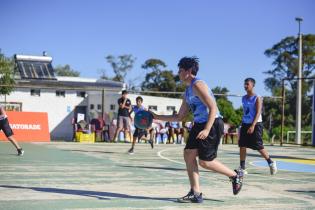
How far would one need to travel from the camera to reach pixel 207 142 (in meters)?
5.78

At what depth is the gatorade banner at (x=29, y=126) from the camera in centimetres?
1902

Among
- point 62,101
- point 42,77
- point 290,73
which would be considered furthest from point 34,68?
point 290,73

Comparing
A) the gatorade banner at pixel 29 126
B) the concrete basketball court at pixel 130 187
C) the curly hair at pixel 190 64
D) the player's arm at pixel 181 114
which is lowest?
the concrete basketball court at pixel 130 187

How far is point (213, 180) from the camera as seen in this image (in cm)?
794

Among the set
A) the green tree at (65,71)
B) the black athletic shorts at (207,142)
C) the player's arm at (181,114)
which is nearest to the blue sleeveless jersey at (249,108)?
the player's arm at (181,114)

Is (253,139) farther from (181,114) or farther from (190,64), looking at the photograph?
(190,64)

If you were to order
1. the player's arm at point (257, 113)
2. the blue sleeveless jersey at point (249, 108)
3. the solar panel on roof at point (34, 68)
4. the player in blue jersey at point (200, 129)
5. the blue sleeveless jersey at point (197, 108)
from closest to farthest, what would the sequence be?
1. the player in blue jersey at point (200, 129)
2. the blue sleeveless jersey at point (197, 108)
3. the player's arm at point (257, 113)
4. the blue sleeveless jersey at point (249, 108)
5. the solar panel on roof at point (34, 68)

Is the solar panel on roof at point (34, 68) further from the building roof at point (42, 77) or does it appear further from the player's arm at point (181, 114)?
the player's arm at point (181, 114)

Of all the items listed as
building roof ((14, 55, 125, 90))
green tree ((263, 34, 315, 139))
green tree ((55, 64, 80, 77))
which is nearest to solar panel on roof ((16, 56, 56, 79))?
building roof ((14, 55, 125, 90))

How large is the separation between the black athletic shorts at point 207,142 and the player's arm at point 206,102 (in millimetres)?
186

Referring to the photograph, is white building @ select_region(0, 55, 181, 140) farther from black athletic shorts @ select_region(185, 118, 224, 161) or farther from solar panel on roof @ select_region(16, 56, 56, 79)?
black athletic shorts @ select_region(185, 118, 224, 161)

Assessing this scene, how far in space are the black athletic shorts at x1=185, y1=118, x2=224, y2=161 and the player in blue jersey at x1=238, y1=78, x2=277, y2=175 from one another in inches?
132

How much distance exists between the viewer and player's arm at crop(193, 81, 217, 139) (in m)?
5.61

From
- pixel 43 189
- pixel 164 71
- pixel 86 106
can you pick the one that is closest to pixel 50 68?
pixel 86 106
